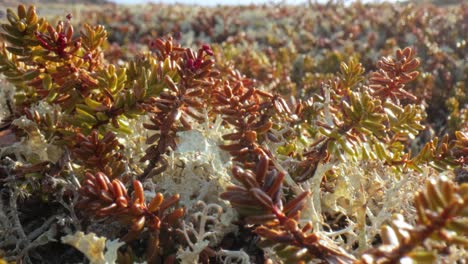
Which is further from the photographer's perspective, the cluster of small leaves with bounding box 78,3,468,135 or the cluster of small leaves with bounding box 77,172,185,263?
the cluster of small leaves with bounding box 78,3,468,135

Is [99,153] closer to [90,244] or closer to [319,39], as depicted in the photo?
[90,244]

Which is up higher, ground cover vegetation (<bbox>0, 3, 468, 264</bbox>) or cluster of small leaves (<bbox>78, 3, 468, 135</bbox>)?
ground cover vegetation (<bbox>0, 3, 468, 264</bbox>)

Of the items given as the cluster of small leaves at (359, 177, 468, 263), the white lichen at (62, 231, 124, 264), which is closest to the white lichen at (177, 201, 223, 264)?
the white lichen at (62, 231, 124, 264)

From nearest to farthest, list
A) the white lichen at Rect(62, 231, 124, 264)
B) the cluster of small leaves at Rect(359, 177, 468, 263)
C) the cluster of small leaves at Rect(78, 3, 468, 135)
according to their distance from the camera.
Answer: the cluster of small leaves at Rect(359, 177, 468, 263) → the white lichen at Rect(62, 231, 124, 264) → the cluster of small leaves at Rect(78, 3, 468, 135)

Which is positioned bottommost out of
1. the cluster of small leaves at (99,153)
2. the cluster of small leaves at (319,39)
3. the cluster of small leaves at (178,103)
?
the cluster of small leaves at (319,39)

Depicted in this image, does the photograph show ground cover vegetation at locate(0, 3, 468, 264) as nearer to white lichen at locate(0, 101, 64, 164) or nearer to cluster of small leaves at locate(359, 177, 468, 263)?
white lichen at locate(0, 101, 64, 164)

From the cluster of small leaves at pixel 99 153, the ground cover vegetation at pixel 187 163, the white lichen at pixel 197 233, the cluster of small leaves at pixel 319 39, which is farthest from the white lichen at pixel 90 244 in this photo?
the cluster of small leaves at pixel 319 39

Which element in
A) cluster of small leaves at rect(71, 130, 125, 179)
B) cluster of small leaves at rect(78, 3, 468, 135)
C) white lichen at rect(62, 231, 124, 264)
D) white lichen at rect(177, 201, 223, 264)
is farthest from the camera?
cluster of small leaves at rect(78, 3, 468, 135)

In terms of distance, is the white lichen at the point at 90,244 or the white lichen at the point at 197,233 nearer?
the white lichen at the point at 90,244

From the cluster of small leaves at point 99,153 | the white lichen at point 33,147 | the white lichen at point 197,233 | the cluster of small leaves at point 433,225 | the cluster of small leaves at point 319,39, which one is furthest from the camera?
the cluster of small leaves at point 319,39

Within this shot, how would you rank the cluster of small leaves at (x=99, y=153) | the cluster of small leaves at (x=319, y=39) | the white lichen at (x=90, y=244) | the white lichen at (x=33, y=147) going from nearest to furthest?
the white lichen at (x=90, y=244)
the cluster of small leaves at (x=99, y=153)
the white lichen at (x=33, y=147)
the cluster of small leaves at (x=319, y=39)

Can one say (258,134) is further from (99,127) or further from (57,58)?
(57,58)

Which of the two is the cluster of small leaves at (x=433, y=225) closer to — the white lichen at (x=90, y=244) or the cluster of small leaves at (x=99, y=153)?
the white lichen at (x=90, y=244)
